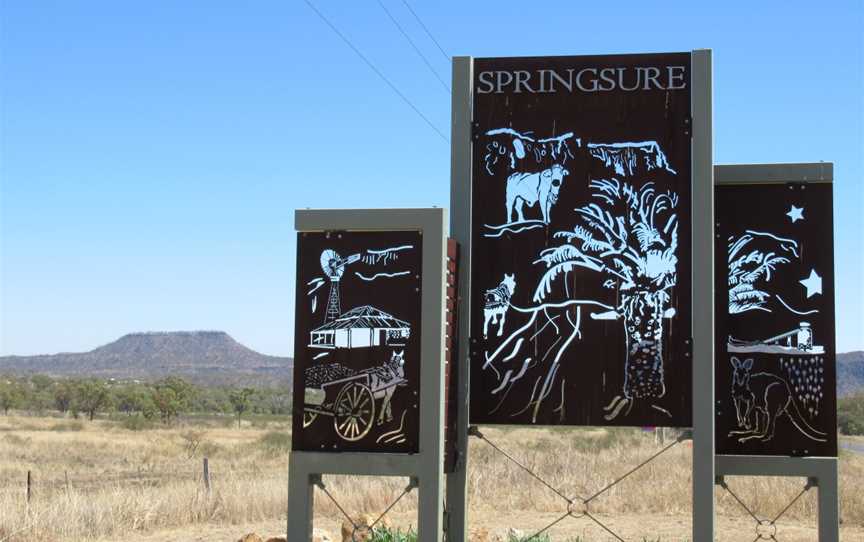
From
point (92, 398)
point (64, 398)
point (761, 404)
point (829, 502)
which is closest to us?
point (829, 502)

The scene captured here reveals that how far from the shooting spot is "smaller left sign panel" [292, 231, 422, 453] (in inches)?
279

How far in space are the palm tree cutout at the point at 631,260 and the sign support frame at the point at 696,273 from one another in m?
0.22

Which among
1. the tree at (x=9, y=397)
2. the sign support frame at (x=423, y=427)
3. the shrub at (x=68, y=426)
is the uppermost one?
the sign support frame at (x=423, y=427)

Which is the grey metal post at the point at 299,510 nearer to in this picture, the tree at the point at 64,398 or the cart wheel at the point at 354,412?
the cart wheel at the point at 354,412

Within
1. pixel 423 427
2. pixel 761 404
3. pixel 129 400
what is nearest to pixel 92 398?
pixel 129 400

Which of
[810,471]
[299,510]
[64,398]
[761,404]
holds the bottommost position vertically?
[64,398]

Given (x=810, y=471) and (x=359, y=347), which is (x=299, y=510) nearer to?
(x=359, y=347)

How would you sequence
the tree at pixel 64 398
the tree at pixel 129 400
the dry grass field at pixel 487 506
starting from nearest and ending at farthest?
the dry grass field at pixel 487 506, the tree at pixel 129 400, the tree at pixel 64 398

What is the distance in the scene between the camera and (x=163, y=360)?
148 metres

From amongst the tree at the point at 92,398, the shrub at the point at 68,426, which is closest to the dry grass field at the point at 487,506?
the shrub at the point at 68,426

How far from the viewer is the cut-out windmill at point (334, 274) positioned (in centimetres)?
719

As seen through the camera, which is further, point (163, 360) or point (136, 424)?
point (163, 360)

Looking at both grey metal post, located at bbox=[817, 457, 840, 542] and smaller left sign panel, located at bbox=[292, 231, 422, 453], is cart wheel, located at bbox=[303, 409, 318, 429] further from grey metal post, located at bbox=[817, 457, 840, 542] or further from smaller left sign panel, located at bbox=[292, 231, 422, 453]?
grey metal post, located at bbox=[817, 457, 840, 542]

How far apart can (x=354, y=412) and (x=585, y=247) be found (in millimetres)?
2026
